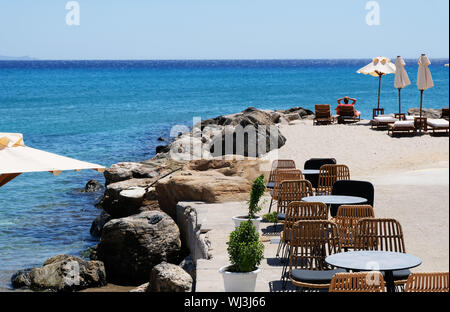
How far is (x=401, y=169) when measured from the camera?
16391 mm

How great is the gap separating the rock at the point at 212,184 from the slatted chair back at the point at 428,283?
764 cm

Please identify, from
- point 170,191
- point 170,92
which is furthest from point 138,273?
point 170,92

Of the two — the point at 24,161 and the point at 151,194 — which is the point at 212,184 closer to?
the point at 151,194

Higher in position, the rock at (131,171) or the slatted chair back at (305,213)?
the slatted chair back at (305,213)

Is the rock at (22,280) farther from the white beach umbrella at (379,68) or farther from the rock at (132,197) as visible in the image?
the white beach umbrella at (379,68)

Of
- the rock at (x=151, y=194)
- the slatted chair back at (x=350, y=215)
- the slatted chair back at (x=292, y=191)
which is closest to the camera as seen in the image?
the slatted chair back at (x=350, y=215)

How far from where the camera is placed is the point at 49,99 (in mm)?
70688

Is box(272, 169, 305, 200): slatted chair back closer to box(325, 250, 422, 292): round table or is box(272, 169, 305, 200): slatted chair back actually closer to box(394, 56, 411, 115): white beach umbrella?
Answer: box(325, 250, 422, 292): round table

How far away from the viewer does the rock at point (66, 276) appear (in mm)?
10797

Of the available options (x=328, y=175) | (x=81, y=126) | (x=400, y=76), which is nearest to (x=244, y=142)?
(x=328, y=175)

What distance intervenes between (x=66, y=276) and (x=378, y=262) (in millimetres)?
6834

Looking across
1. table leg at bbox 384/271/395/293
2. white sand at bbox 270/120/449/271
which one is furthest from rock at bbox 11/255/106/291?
table leg at bbox 384/271/395/293

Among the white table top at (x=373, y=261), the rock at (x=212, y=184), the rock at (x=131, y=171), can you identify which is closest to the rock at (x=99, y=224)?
the rock at (x=212, y=184)

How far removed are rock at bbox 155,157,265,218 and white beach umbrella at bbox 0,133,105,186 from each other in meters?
5.68
